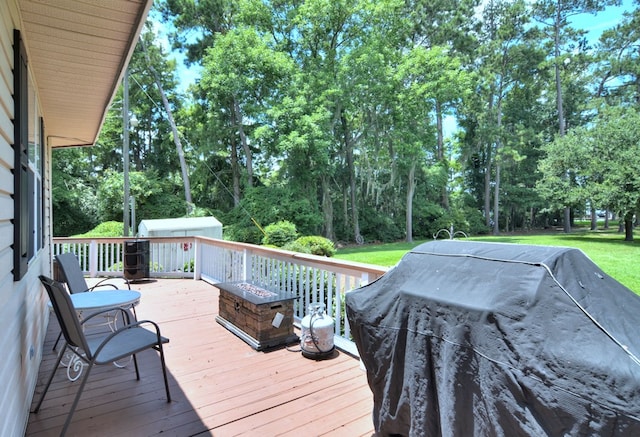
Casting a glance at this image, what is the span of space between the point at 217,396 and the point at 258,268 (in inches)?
89.3

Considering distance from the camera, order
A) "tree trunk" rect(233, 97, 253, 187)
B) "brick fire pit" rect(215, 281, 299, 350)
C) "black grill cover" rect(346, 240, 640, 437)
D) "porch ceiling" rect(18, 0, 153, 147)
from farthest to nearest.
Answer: "tree trunk" rect(233, 97, 253, 187) < "brick fire pit" rect(215, 281, 299, 350) < "porch ceiling" rect(18, 0, 153, 147) < "black grill cover" rect(346, 240, 640, 437)

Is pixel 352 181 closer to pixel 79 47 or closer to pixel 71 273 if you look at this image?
pixel 71 273

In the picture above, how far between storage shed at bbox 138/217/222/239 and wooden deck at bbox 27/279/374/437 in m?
6.54

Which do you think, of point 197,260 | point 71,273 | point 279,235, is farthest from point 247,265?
point 279,235

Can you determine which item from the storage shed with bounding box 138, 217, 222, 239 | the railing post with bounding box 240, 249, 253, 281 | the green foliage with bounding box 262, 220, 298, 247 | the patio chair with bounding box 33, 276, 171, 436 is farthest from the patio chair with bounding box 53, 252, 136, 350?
the green foliage with bounding box 262, 220, 298, 247

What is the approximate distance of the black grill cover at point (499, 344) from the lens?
1.12 meters

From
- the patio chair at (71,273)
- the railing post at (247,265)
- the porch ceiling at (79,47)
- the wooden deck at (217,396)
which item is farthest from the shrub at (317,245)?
the porch ceiling at (79,47)

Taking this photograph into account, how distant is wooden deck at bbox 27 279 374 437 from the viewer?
2.12 metres

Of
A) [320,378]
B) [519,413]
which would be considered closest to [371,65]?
[320,378]

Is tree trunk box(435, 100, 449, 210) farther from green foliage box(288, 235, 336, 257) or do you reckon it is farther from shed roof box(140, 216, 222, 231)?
shed roof box(140, 216, 222, 231)

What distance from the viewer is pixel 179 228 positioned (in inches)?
387

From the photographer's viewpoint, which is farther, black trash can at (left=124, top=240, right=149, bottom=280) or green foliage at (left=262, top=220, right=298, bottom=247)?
green foliage at (left=262, top=220, right=298, bottom=247)

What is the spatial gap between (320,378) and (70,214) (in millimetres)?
16681

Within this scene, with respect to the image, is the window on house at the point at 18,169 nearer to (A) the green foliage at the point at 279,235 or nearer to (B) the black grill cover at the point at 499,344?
(B) the black grill cover at the point at 499,344
